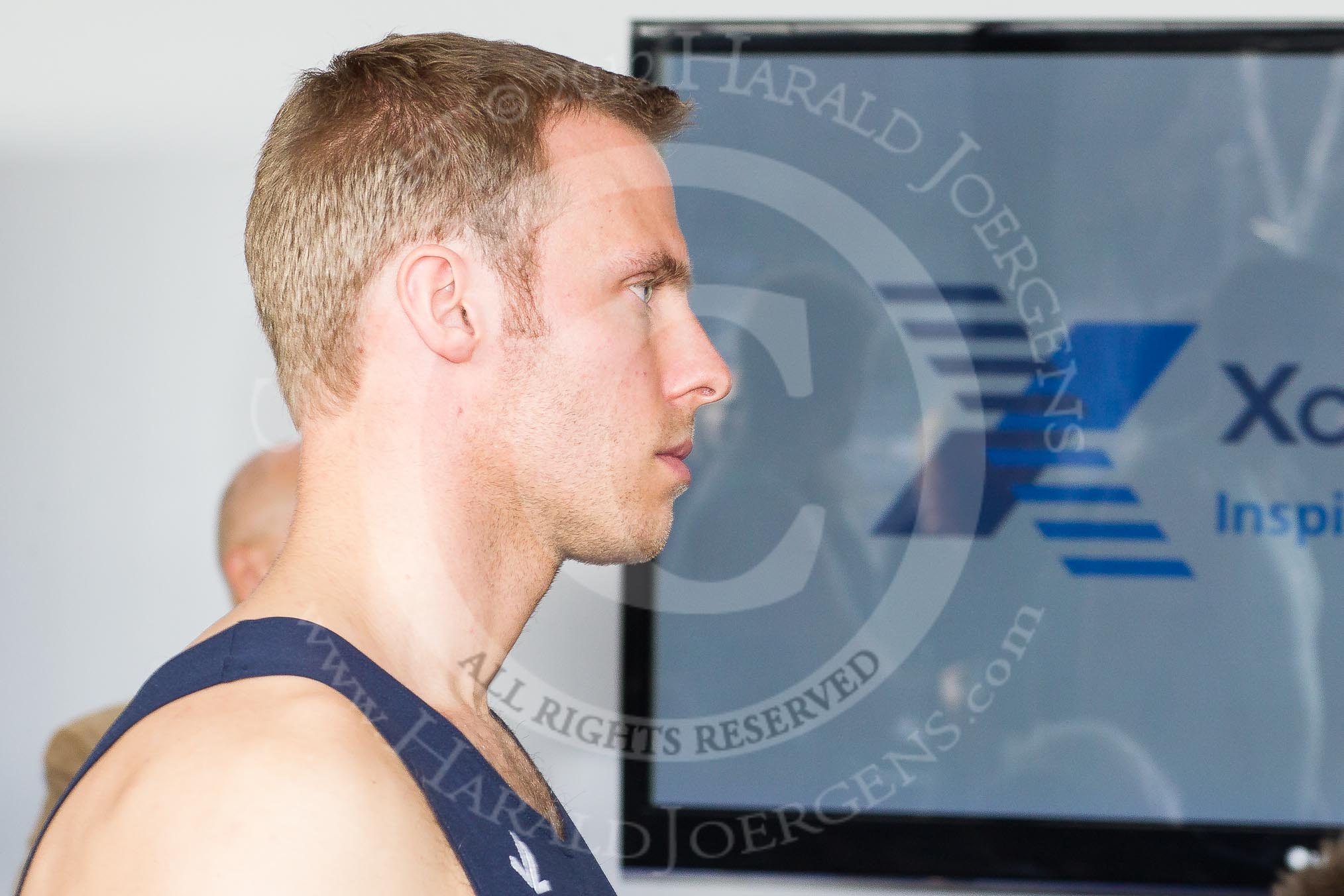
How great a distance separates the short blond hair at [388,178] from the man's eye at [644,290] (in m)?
0.07

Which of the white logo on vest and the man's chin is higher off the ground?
the man's chin

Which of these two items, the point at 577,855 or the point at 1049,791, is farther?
the point at 1049,791

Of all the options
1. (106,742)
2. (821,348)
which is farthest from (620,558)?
(821,348)

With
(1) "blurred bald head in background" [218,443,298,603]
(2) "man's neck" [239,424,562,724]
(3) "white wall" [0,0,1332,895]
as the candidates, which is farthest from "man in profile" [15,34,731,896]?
(3) "white wall" [0,0,1332,895]

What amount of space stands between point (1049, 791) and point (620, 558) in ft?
3.82

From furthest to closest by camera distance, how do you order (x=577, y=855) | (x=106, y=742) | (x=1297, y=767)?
(x=1297, y=767), (x=577, y=855), (x=106, y=742)

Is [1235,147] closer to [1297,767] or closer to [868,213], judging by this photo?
[868,213]

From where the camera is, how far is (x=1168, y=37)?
1652mm

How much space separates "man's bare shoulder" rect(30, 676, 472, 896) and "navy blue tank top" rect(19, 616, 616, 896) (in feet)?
0.04

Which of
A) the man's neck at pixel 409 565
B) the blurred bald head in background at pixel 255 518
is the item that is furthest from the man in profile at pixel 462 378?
the blurred bald head in background at pixel 255 518

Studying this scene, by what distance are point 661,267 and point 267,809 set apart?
1.23 feet

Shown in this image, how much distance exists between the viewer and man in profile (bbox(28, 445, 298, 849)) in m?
1.53

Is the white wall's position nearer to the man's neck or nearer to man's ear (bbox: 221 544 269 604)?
man's ear (bbox: 221 544 269 604)

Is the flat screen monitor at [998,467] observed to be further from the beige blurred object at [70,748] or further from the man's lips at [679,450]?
the man's lips at [679,450]
